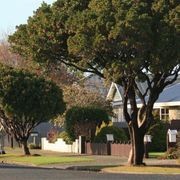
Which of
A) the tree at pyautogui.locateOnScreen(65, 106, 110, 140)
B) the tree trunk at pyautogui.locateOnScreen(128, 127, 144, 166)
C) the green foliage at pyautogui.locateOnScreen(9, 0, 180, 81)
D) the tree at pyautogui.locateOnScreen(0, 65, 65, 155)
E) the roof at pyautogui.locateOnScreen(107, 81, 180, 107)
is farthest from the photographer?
the roof at pyautogui.locateOnScreen(107, 81, 180, 107)

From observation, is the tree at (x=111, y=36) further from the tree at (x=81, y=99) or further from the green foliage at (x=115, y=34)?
the tree at (x=81, y=99)

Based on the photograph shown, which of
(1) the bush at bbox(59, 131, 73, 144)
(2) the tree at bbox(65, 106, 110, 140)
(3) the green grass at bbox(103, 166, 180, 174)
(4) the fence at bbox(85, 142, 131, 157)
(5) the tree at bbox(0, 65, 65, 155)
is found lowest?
(3) the green grass at bbox(103, 166, 180, 174)

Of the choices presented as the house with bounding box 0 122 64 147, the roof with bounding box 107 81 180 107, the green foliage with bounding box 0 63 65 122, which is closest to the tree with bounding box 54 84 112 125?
the house with bounding box 0 122 64 147

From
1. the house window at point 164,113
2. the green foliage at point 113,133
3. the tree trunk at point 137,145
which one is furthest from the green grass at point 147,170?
the house window at point 164,113

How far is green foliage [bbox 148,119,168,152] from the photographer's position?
148 feet

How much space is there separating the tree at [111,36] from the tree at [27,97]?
653 inches

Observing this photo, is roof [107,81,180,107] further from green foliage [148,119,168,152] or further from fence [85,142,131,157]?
fence [85,142,131,157]

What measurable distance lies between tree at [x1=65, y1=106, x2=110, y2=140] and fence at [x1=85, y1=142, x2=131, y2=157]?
8.60 feet

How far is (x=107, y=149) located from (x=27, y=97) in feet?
23.5

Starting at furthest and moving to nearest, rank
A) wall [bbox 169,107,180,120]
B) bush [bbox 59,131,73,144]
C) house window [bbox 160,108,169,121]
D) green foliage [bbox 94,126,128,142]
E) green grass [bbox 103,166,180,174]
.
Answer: house window [bbox 160,108,169,121] → wall [bbox 169,107,180,120] → bush [bbox 59,131,73,144] → green foliage [bbox 94,126,128,142] → green grass [bbox 103,166,180,174]

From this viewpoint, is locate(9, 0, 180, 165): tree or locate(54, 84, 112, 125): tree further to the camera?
locate(54, 84, 112, 125): tree

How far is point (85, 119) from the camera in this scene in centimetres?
5112

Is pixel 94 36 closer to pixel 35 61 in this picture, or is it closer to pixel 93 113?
pixel 35 61

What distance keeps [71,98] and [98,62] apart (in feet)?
125
